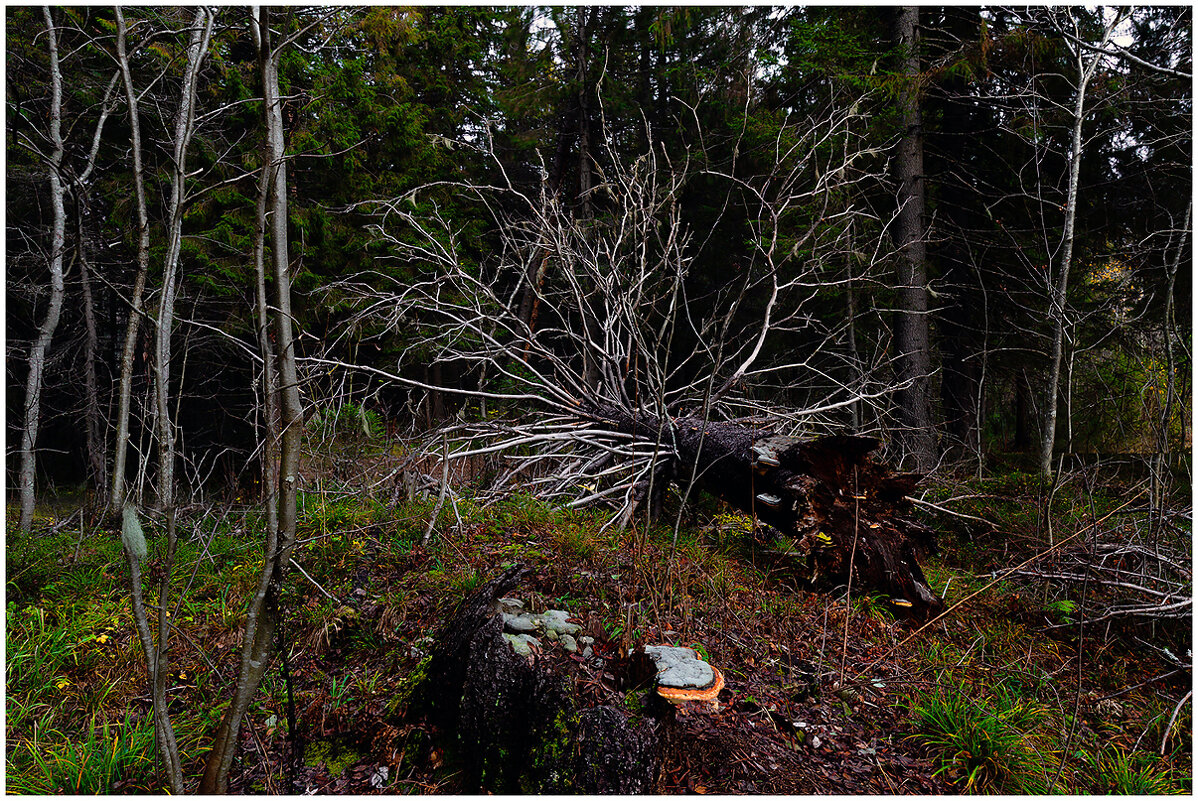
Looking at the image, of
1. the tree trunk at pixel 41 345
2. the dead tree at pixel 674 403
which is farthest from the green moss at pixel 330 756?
the tree trunk at pixel 41 345

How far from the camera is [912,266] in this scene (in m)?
7.27

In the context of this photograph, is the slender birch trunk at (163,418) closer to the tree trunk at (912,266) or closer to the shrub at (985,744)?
the shrub at (985,744)

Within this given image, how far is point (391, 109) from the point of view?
8695 mm

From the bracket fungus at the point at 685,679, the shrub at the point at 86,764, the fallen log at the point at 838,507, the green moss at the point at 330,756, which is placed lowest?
the shrub at the point at 86,764

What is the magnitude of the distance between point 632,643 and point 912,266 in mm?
6337

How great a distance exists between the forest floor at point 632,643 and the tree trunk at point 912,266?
2.28 m

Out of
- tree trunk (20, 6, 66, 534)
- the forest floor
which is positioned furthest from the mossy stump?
tree trunk (20, 6, 66, 534)

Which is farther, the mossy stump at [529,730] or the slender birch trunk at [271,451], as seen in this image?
the mossy stump at [529,730]

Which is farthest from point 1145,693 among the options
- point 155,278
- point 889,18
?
point 155,278

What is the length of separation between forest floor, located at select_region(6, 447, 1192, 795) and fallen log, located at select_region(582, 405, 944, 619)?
0.18 metres

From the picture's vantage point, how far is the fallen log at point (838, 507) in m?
3.94

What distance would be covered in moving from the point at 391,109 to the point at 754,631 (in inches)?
335

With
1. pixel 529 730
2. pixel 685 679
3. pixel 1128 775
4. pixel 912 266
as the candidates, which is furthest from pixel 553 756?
pixel 912 266

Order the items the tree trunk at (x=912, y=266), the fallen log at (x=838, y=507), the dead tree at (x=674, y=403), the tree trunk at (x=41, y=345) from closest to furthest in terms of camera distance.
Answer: the fallen log at (x=838, y=507) < the dead tree at (x=674, y=403) < the tree trunk at (x=41, y=345) < the tree trunk at (x=912, y=266)
